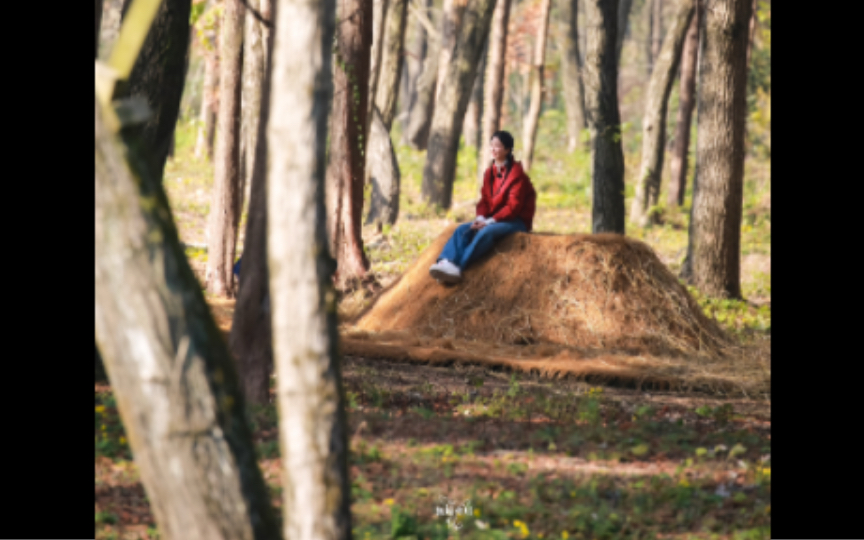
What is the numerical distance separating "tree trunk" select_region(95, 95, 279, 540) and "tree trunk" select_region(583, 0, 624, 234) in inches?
417

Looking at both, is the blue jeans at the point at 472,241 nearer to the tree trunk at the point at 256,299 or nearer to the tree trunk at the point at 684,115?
the tree trunk at the point at 256,299

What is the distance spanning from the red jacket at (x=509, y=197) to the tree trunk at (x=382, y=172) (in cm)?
739

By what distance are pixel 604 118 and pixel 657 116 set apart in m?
7.00

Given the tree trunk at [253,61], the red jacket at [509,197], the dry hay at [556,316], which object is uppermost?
the tree trunk at [253,61]

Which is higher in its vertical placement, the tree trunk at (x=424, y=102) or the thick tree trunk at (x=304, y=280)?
the tree trunk at (x=424, y=102)

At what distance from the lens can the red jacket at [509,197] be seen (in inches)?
415

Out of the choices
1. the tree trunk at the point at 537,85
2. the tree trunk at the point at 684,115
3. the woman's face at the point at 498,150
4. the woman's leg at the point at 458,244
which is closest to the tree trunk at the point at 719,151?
the woman's face at the point at 498,150

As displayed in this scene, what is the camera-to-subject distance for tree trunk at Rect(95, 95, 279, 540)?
3480 millimetres

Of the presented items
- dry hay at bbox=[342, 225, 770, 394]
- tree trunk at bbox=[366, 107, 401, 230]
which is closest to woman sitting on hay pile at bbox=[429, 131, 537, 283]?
dry hay at bbox=[342, 225, 770, 394]

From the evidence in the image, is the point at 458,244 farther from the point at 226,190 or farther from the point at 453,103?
the point at 453,103

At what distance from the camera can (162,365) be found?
11.4 feet

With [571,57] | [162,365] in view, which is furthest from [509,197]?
[571,57]

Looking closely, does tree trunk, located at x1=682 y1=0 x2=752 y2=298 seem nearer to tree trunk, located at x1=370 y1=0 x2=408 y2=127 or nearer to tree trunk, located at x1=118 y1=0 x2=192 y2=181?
tree trunk, located at x1=370 y1=0 x2=408 y2=127

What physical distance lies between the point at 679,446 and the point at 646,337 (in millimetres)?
3625
